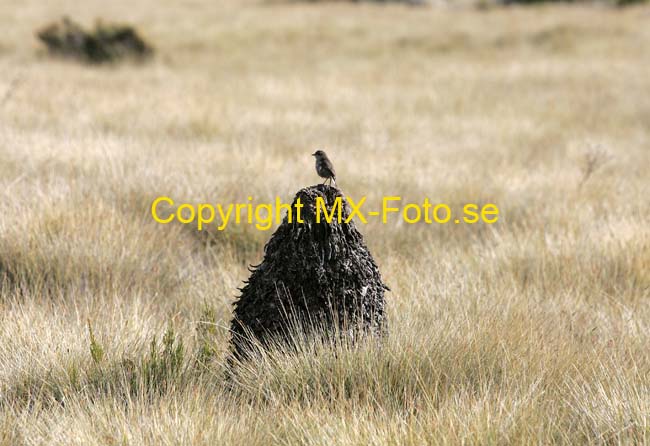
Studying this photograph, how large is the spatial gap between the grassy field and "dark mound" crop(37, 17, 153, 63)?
220cm

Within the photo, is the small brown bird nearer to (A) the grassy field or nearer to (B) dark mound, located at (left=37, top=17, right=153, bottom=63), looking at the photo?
(A) the grassy field

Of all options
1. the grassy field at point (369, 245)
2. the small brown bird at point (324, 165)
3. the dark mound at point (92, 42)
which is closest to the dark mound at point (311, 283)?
the grassy field at point (369, 245)

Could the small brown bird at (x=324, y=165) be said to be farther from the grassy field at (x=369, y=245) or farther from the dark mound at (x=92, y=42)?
the dark mound at (x=92, y=42)

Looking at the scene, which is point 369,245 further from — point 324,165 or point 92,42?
point 92,42

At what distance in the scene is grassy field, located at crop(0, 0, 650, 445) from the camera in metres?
2.51

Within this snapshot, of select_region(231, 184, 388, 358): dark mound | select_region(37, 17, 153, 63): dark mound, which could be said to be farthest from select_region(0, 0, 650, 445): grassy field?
select_region(37, 17, 153, 63): dark mound

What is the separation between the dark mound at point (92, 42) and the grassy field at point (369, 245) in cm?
→ 220

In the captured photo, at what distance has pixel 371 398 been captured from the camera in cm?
271

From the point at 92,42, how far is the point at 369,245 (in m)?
10.7

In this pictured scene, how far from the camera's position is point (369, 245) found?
4.66m

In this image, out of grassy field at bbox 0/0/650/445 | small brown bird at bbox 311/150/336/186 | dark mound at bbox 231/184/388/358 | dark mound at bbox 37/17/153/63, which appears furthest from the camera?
dark mound at bbox 37/17/153/63

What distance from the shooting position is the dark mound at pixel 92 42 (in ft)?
44.8

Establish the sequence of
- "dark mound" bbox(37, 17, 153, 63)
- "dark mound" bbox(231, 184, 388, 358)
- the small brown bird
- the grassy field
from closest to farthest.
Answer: the grassy field < "dark mound" bbox(231, 184, 388, 358) < the small brown bird < "dark mound" bbox(37, 17, 153, 63)

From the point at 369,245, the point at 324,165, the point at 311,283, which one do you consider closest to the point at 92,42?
the point at 369,245
